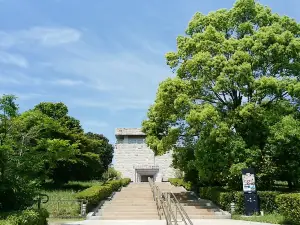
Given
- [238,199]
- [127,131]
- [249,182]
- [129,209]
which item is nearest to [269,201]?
[249,182]

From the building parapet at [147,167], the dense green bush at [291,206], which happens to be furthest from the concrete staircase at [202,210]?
the building parapet at [147,167]

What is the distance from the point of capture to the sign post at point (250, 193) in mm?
14062

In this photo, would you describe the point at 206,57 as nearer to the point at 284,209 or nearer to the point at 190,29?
the point at 190,29

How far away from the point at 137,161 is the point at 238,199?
29934 millimetres

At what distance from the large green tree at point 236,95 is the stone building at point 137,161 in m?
26.2

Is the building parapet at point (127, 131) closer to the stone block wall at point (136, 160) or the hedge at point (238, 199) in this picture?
the stone block wall at point (136, 160)

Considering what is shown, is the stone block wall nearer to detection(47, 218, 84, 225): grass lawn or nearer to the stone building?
the stone building

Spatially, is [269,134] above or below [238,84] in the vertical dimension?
below

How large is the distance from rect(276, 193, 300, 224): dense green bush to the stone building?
105 ft

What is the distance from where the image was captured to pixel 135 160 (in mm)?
44562

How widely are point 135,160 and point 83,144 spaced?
790 inches

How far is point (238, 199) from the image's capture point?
1512 cm

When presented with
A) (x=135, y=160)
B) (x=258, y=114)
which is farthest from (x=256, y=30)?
(x=135, y=160)

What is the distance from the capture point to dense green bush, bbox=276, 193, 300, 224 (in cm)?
1078
